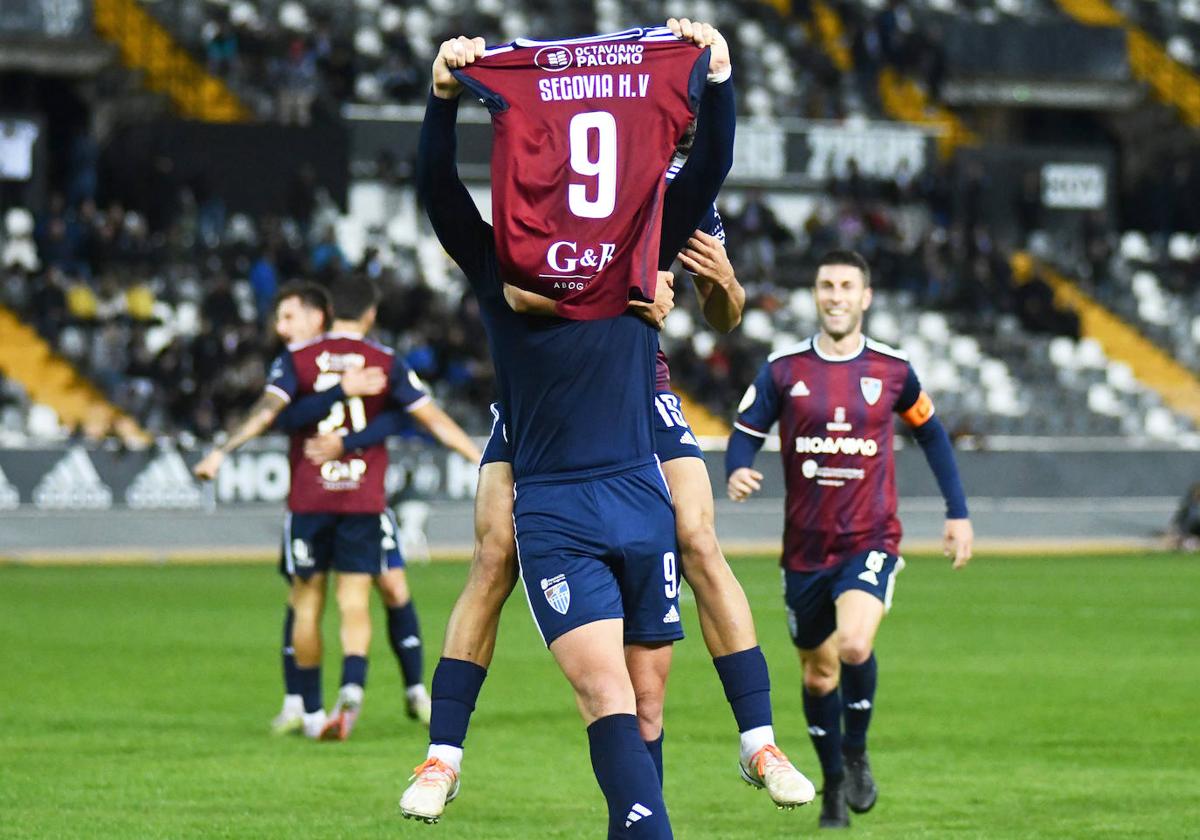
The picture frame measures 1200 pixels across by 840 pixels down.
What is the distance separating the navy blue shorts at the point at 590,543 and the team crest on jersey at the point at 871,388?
3.57 metres

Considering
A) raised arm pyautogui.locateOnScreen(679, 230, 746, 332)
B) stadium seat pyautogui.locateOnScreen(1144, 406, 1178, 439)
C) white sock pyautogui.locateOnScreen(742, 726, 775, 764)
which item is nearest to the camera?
white sock pyautogui.locateOnScreen(742, 726, 775, 764)

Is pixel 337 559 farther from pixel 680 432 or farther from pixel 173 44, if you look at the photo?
pixel 173 44

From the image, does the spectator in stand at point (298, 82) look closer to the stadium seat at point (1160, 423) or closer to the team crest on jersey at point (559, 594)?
the stadium seat at point (1160, 423)

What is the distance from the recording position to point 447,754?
6281 mm

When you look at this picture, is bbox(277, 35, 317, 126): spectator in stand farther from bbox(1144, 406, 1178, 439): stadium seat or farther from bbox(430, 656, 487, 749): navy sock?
bbox(430, 656, 487, 749): navy sock

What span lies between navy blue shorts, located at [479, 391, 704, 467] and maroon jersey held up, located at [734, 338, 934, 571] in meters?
2.92

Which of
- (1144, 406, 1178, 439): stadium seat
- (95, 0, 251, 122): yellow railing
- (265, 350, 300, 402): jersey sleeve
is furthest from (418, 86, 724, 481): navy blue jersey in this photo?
(1144, 406, 1178, 439): stadium seat

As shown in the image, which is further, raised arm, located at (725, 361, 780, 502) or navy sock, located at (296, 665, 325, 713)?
navy sock, located at (296, 665, 325, 713)

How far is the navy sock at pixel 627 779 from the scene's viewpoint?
19.1ft

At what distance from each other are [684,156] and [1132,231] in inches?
1486

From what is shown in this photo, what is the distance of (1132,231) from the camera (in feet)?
139

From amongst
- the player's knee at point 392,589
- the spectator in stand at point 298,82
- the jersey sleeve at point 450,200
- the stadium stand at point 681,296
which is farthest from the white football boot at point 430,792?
the spectator in stand at point 298,82

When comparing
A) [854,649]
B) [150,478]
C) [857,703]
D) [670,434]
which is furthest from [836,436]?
[150,478]

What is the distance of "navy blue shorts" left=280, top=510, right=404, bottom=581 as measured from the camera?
11.9 meters
